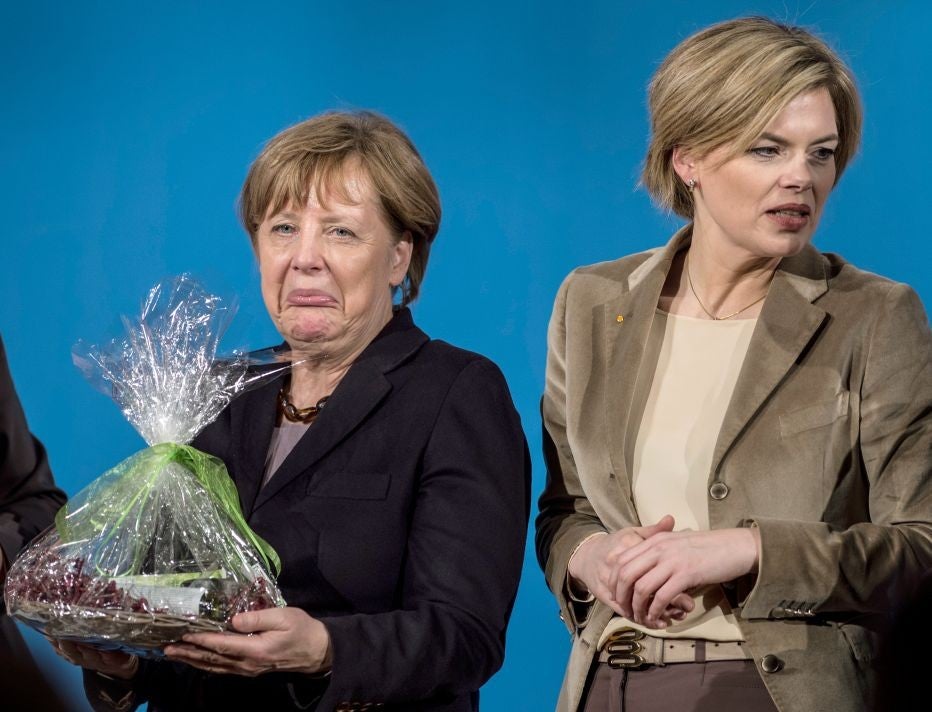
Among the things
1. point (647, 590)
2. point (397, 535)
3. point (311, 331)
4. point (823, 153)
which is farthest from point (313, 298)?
point (823, 153)

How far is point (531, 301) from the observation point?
3846 mm

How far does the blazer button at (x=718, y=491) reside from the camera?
1951 millimetres

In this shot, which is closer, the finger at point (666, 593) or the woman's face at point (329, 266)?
the finger at point (666, 593)

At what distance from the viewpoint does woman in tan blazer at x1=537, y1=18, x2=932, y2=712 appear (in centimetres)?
186

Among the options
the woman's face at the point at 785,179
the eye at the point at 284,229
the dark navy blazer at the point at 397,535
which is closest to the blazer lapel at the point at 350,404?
the dark navy blazer at the point at 397,535

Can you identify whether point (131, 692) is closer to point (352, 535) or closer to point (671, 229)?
point (352, 535)

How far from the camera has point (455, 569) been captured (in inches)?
75.4

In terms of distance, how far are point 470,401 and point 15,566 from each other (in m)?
0.68

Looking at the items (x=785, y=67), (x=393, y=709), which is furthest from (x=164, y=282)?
(x=785, y=67)

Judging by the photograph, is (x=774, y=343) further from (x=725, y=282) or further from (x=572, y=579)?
(x=572, y=579)

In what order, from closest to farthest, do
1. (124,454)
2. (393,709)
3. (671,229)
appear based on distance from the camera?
(393,709) < (671,229) < (124,454)

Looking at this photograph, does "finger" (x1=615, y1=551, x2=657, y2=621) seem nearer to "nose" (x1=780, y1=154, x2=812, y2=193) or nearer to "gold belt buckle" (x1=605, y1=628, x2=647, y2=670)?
"gold belt buckle" (x1=605, y1=628, x2=647, y2=670)

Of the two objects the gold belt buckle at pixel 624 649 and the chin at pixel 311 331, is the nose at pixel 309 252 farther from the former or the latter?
the gold belt buckle at pixel 624 649

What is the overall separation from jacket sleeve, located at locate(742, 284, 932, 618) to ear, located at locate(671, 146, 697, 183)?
0.38 meters
